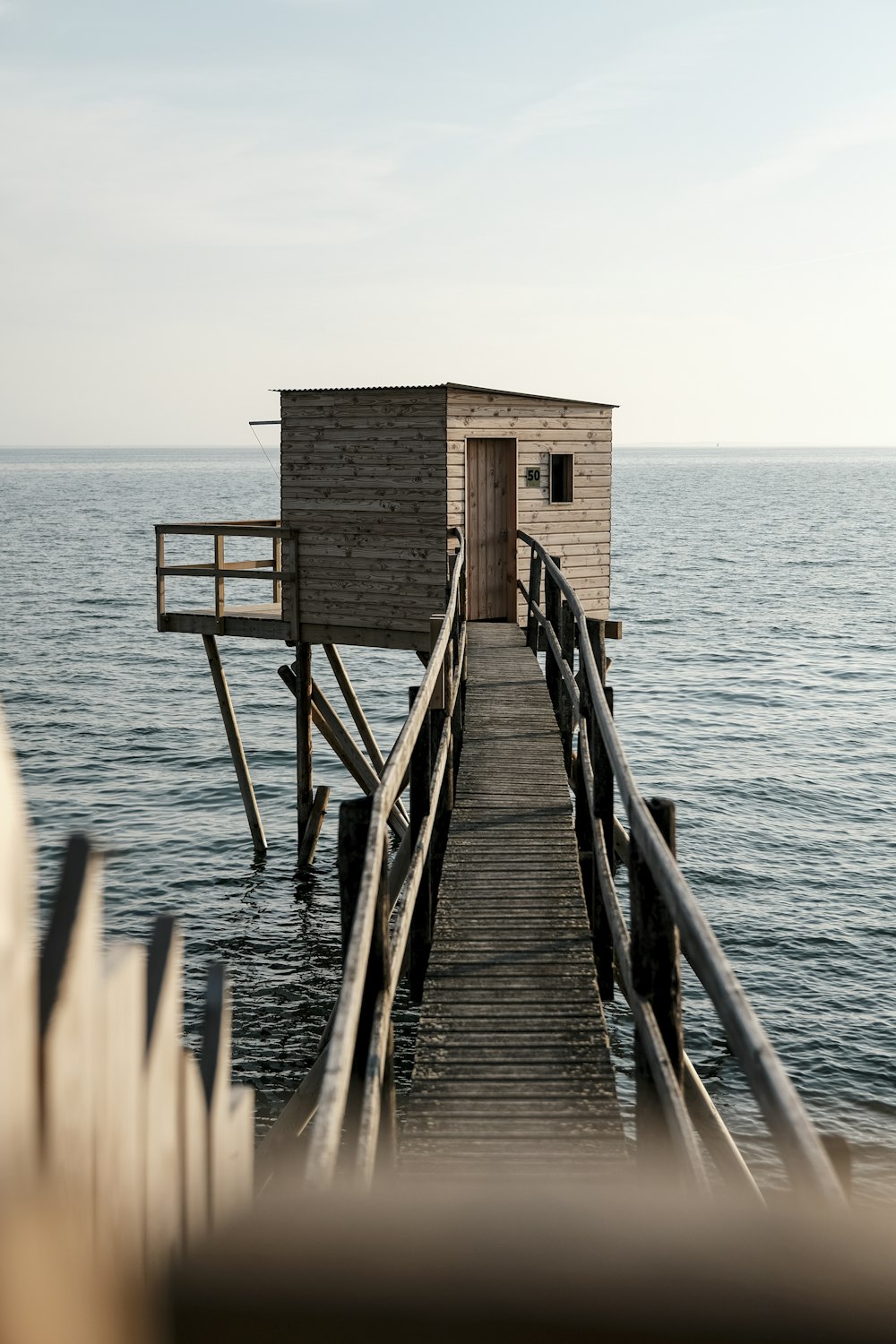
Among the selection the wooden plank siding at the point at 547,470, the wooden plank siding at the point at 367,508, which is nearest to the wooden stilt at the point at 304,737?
the wooden plank siding at the point at 367,508

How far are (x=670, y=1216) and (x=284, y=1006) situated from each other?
15.6 meters

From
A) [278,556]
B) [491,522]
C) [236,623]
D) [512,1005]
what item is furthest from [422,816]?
[236,623]

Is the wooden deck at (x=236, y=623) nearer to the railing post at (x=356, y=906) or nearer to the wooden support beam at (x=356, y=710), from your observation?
the wooden support beam at (x=356, y=710)

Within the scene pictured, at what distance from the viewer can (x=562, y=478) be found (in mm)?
19141

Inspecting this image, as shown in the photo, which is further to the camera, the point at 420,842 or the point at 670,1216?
the point at 420,842

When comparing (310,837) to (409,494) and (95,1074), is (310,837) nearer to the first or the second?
(409,494)

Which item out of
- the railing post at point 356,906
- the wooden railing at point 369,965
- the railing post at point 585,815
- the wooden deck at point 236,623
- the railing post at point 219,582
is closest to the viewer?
the wooden railing at point 369,965

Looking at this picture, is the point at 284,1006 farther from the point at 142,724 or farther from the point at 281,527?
the point at 142,724

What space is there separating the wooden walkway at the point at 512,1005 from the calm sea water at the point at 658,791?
6.92 feet

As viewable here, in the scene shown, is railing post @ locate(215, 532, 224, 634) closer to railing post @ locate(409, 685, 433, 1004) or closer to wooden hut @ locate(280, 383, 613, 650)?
wooden hut @ locate(280, 383, 613, 650)

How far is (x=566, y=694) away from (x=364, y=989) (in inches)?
298

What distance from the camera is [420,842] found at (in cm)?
695

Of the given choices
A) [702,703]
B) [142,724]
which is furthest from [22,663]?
[702,703]

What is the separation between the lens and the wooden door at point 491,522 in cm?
1767
